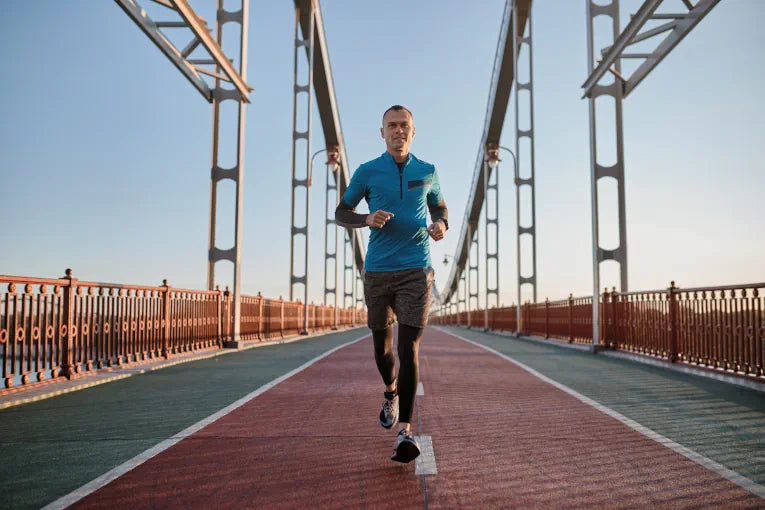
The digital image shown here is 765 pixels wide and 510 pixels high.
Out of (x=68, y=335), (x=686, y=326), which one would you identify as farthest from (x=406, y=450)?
(x=686, y=326)

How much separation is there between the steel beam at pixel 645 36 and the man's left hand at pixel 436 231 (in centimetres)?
861

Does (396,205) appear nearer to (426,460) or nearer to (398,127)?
(398,127)

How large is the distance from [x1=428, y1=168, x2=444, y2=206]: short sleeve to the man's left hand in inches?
11.0

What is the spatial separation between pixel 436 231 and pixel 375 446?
1.42m

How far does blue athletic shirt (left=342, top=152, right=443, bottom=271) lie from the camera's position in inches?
151

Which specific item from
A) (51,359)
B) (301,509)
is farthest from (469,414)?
(51,359)

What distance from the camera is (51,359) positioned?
24.0 feet

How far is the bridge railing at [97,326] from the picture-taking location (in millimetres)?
6492

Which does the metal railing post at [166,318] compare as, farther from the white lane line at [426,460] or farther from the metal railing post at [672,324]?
the metal railing post at [672,324]

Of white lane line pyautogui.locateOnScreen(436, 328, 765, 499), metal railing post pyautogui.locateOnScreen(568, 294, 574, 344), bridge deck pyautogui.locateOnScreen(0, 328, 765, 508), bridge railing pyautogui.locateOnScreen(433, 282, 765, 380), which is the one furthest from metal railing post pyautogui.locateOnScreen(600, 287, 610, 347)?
white lane line pyautogui.locateOnScreen(436, 328, 765, 499)

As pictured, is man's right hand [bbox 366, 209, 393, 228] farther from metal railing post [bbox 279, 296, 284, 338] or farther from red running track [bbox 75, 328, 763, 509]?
metal railing post [bbox 279, 296, 284, 338]

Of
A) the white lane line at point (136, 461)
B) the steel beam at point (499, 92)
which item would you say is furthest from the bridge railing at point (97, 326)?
the steel beam at point (499, 92)

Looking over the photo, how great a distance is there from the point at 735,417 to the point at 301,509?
4.15 meters

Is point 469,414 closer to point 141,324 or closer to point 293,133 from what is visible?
point 141,324
